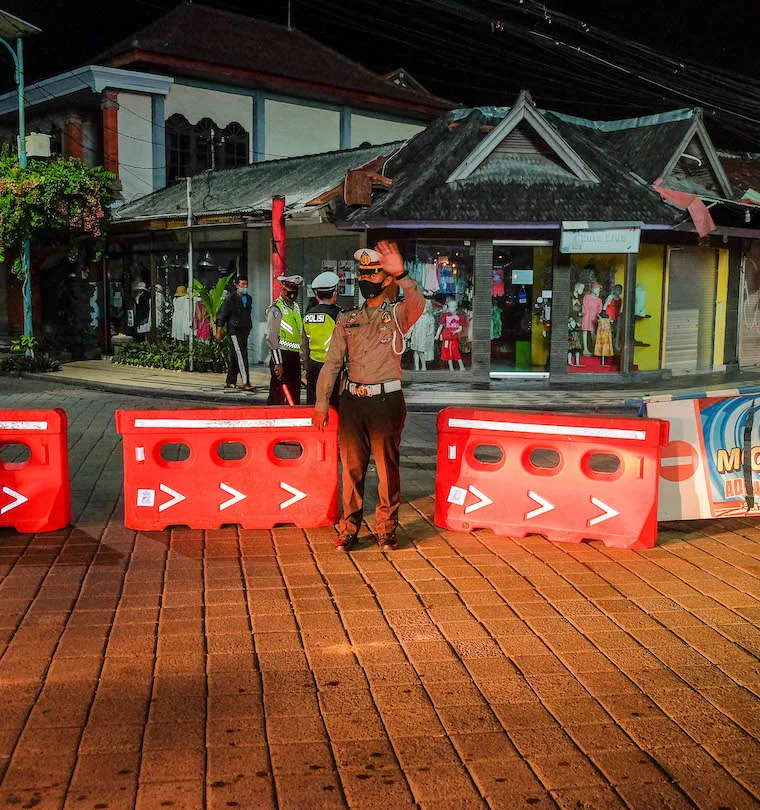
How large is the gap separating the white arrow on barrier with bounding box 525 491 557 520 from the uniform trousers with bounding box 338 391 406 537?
3.34 feet

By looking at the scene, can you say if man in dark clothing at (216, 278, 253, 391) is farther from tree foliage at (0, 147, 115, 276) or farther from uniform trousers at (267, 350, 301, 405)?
uniform trousers at (267, 350, 301, 405)

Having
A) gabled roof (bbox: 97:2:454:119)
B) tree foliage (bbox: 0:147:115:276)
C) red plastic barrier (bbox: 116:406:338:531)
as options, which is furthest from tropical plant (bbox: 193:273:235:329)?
red plastic barrier (bbox: 116:406:338:531)

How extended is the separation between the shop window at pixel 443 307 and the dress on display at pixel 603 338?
8.87ft

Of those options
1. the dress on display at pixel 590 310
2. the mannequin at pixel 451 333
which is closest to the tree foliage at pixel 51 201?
the mannequin at pixel 451 333

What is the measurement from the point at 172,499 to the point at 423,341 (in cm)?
1209

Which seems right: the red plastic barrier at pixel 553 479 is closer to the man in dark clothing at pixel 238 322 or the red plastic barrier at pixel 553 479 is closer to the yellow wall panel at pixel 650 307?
the man in dark clothing at pixel 238 322

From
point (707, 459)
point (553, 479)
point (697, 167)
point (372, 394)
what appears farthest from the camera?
point (697, 167)

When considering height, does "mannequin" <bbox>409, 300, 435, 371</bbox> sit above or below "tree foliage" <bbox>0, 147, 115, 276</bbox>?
below

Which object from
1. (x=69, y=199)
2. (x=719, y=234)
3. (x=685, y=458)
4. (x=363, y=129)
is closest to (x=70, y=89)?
(x=69, y=199)

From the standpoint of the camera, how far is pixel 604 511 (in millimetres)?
7277

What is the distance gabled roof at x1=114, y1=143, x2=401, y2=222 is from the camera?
68.2 feet

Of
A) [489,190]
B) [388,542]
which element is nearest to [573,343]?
[489,190]

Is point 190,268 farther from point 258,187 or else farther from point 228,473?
point 228,473

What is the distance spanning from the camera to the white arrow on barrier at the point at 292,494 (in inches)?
302
